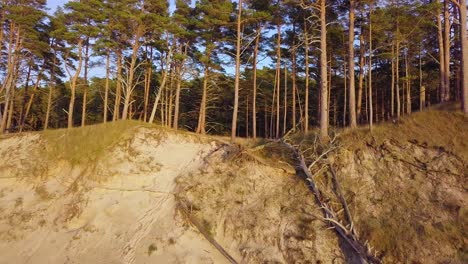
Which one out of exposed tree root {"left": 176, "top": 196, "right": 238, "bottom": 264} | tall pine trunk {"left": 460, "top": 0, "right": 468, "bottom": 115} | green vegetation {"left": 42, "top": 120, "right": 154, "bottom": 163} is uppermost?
tall pine trunk {"left": 460, "top": 0, "right": 468, "bottom": 115}

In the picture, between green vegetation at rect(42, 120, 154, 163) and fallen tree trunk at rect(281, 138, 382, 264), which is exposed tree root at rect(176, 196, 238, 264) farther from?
green vegetation at rect(42, 120, 154, 163)

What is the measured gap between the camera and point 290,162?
14.5 metres

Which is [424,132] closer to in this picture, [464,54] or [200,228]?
→ [464,54]

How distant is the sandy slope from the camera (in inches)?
516

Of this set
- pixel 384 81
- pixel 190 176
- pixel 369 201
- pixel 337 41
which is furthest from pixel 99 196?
pixel 384 81

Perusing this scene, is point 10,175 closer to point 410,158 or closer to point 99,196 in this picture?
point 99,196

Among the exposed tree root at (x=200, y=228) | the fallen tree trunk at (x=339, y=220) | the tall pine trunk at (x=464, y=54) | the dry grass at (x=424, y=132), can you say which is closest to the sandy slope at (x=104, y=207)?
the exposed tree root at (x=200, y=228)

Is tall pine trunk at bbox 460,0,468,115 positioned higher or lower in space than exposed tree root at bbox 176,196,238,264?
higher

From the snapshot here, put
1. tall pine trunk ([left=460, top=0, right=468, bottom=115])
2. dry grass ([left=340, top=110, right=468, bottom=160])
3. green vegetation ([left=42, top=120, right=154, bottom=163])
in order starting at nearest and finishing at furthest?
1. dry grass ([left=340, top=110, right=468, bottom=160])
2. tall pine trunk ([left=460, top=0, right=468, bottom=115])
3. green vegetation ([left=42, top=120, right=154, bottom=163])

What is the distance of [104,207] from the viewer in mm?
15141

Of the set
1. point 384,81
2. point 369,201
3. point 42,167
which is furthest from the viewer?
point 384,81

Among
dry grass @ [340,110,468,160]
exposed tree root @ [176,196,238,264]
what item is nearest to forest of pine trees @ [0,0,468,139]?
dry grass @ [340,110,468,160]

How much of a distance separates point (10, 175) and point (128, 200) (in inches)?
287

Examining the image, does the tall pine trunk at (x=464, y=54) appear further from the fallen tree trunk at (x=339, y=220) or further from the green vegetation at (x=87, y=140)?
the green vegetation at (x=87, y=140)
